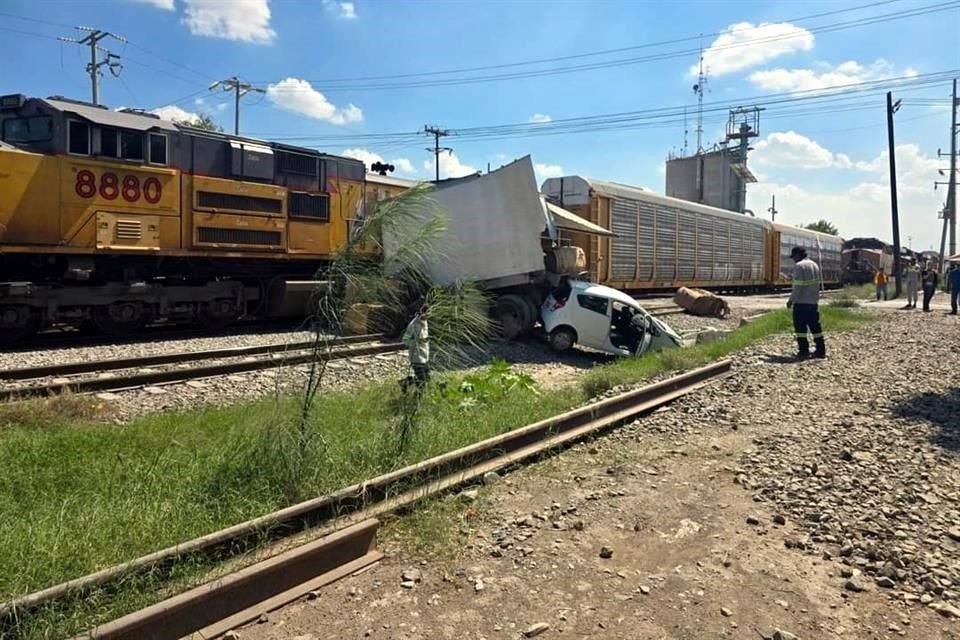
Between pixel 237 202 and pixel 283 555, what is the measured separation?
11.5 m

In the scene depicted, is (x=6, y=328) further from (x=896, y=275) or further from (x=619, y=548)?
(x=896, y=275)

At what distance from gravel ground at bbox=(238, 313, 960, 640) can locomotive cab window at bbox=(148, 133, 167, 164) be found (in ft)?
32.7

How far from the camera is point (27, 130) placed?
11055 mm

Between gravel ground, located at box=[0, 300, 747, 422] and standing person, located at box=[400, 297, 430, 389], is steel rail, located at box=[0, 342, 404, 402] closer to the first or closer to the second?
gravel ground, located at box=[0, 300, 747, 422]

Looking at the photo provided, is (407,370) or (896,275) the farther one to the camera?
(896,275)

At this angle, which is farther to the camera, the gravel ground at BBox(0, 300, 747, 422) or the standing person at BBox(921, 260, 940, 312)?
the standing person at BBox(921, 260, 940, 312)

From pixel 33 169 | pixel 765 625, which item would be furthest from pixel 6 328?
pixel 765 625

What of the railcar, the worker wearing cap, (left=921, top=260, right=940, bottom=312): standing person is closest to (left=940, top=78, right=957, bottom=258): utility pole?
the railcar

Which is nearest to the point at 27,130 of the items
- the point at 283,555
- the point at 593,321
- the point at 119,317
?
the point at 119,317

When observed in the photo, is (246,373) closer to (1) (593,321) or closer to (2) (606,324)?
(1) (593,321)

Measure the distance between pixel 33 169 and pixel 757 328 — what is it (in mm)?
14158

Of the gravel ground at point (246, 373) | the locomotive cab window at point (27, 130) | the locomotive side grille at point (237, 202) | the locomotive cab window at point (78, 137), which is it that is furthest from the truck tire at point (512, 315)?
the locomotive cab window at point (27, 130)

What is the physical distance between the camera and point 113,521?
3.74m

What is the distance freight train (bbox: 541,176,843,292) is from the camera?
19.1 meters
